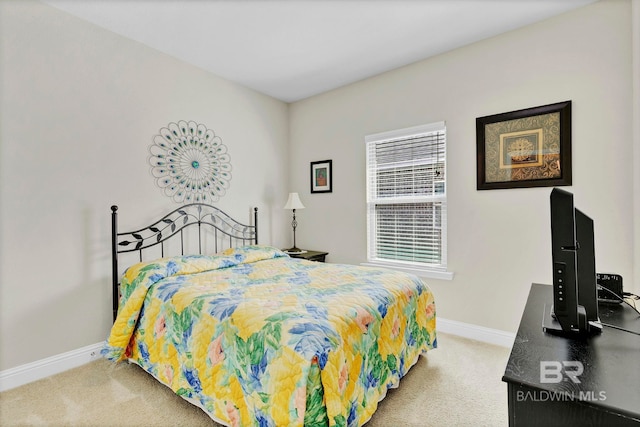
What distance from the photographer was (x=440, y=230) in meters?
3.02

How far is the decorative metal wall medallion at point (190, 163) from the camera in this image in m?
2.89

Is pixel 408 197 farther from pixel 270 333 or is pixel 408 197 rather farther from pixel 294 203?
pixel 270 333

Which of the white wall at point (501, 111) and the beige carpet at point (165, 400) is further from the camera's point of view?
the white wall at point (501, 111)

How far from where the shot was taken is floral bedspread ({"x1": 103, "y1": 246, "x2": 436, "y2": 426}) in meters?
1.32

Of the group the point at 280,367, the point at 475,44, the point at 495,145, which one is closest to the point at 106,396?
the point at 280,367

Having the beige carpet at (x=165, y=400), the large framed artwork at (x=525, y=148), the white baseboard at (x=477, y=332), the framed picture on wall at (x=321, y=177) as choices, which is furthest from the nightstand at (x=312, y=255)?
the large framed artwork at (x=525, y=148)

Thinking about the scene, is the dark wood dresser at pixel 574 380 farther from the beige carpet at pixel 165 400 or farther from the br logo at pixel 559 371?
the beige carpet at pixel 165 400

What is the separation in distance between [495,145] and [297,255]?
229 centimetres

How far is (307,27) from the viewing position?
2.50m

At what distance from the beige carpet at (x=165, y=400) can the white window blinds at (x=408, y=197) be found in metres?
1.12

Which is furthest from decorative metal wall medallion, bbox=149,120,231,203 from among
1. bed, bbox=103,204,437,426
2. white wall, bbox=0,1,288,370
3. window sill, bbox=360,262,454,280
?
window sill, bbox=360,262,454,280

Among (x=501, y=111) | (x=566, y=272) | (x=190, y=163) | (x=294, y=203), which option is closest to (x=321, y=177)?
(x=294, y=203)

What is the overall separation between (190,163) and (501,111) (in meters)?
2.90

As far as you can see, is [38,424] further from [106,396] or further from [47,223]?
[47,223]
